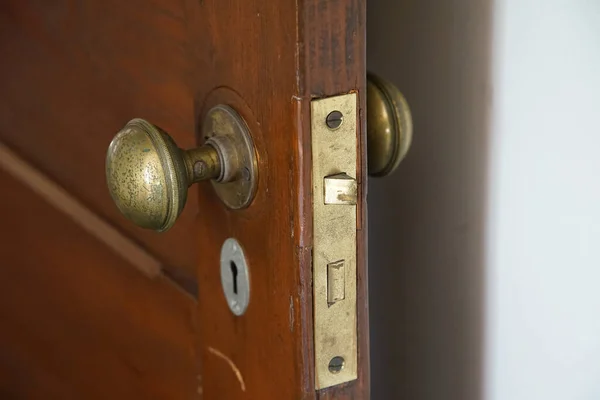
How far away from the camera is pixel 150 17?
555 millimetres

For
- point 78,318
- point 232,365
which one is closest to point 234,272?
point 232,365

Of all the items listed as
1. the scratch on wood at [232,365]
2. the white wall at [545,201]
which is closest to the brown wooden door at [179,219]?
the scratch on wood at [232,365]

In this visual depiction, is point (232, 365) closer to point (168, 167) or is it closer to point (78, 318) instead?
point (168, 167)

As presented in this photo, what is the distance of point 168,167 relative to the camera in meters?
0.44

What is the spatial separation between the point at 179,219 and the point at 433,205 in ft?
0.66

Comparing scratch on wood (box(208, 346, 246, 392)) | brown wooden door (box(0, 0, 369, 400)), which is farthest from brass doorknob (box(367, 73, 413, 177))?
scratch on wood (box(208, 346, 246, 392))

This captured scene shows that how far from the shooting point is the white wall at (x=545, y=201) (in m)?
0.51

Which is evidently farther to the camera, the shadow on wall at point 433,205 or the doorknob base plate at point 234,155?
the shadow on wall at point 433,205

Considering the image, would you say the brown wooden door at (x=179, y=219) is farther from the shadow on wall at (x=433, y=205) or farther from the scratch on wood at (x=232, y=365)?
the shadow on wall at (x=433, y=205)

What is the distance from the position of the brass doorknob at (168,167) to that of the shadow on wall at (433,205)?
0.19 meters

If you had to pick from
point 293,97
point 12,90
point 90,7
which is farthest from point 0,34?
point 293,97

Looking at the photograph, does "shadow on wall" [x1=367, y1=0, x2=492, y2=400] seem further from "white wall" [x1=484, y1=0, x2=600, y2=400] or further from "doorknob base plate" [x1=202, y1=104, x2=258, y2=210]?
"doorknob base plate" [x1=202, y1=104, x2=258, y2=210]

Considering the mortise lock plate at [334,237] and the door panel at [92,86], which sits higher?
the door panel at [92,86]

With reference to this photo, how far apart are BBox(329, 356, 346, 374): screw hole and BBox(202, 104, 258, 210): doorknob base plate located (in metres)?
0.11
